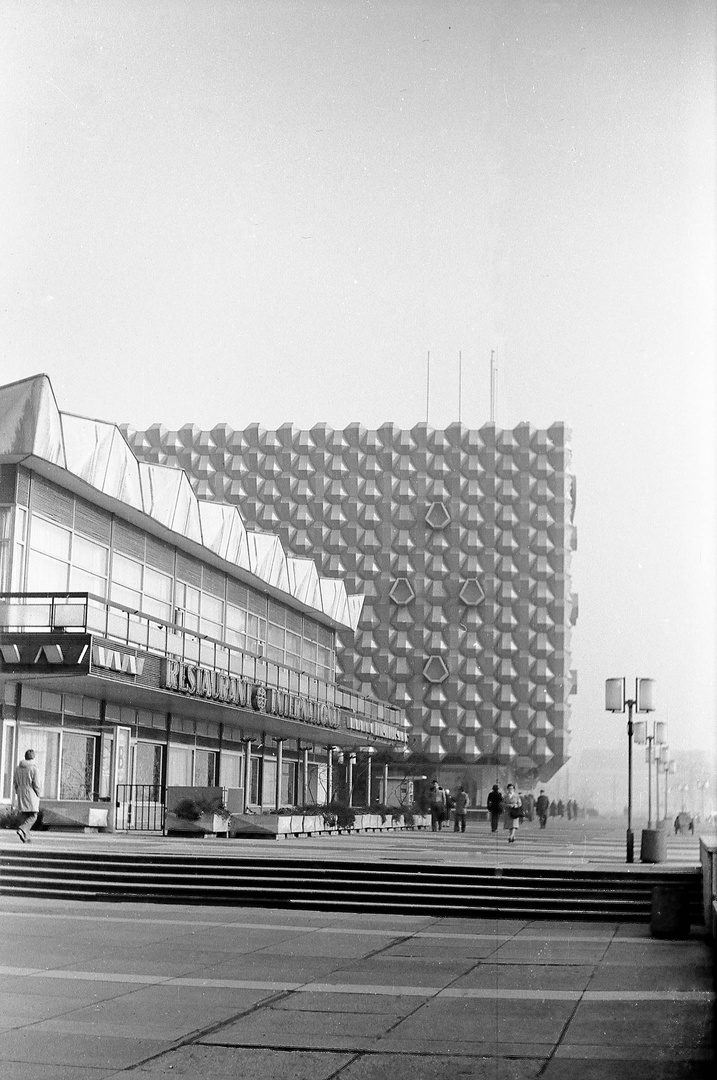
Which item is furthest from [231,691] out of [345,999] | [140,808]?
[345,999]

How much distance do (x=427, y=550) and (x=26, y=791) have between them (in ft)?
69.4

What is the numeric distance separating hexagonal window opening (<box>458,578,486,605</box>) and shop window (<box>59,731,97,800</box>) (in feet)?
32.9

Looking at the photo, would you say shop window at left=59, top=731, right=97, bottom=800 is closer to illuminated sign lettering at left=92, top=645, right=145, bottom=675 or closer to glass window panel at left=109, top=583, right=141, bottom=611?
illuminated sign lettering at left=92, top=645, right=145, bottom=675

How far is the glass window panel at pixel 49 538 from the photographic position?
81.7 feet

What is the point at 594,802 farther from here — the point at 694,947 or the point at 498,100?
the point at 498,100

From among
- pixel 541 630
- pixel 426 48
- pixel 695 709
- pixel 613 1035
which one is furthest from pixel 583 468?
pixel 541 630

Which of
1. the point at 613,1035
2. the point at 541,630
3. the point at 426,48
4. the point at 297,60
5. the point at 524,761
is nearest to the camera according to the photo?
the point at 613,1035

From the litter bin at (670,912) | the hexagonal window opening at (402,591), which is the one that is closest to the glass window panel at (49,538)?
the hexagonal window opening at (402,591)

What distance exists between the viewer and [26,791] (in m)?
18.6

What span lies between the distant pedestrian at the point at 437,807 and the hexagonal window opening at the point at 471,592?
7.30 metres

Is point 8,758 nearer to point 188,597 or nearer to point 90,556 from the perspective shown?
point 90,556

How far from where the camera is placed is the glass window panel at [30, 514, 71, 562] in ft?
81.7

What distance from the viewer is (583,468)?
9578 millimetres

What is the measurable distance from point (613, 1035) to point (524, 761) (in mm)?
33338
